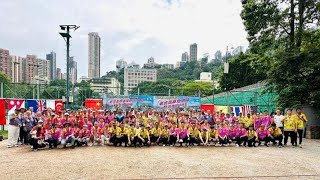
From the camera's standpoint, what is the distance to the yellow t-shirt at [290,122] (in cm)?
1192

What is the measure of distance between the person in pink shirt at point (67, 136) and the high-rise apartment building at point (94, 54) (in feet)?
239

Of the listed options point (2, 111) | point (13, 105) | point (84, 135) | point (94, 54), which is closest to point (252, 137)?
point (84, 135)

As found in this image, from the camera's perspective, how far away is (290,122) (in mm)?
11961

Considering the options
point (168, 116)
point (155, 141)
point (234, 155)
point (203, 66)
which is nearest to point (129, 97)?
point (168, 116)

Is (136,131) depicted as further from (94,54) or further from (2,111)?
(94,54)

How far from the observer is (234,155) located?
379 inches

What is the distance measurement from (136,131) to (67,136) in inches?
95.9

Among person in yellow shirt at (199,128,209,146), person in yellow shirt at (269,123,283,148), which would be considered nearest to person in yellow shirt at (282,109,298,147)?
person in yellow shirt at (269,123,283,148)

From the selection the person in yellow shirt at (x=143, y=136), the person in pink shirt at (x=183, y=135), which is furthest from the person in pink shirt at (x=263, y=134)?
the person in yellow shirt at (x=143, y=136)

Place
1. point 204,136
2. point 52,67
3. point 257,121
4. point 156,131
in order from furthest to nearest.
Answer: point 52,67 → point 257,121 → point 204,136 → point 156,131

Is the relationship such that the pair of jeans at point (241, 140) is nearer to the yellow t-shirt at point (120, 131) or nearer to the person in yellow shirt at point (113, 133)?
the yellow t-shirt at point (120, 131)

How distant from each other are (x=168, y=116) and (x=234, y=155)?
415cm

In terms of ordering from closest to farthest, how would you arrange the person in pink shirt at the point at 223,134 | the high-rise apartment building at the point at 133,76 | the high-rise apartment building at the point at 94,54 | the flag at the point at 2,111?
the person in pink shirt at the point at 223,134
the flag at the point at 2,111
the high-rise apartment building at the point at 133,76
the high-rise apartment building at the point at 94,54

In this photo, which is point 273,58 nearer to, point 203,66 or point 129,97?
point 129,97
